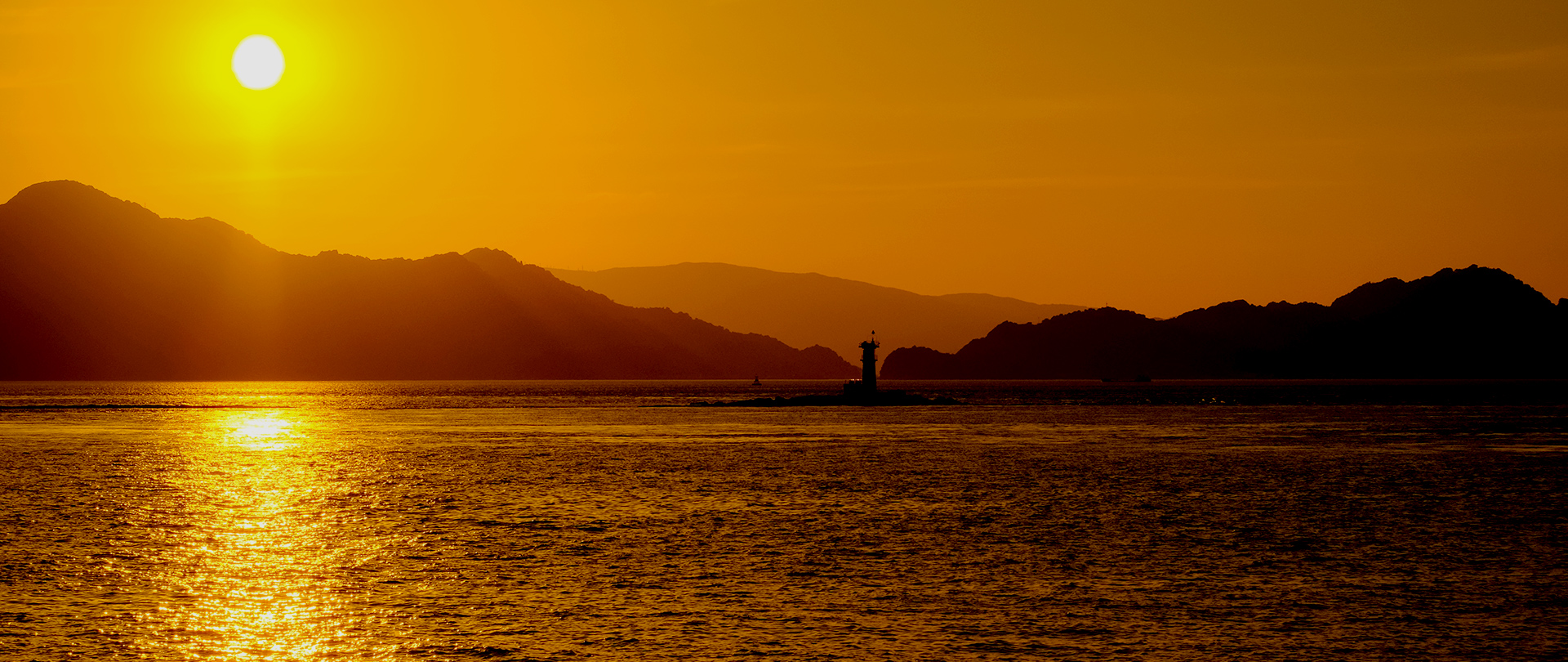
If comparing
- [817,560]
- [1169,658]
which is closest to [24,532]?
[817,560]

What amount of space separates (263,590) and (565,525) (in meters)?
11.2

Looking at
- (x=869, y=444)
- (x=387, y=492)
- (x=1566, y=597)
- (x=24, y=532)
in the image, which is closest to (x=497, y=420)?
(x=869, y=444)

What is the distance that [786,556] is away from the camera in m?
28.8

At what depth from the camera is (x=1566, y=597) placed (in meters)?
23.2

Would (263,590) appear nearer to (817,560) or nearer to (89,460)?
(817,560)

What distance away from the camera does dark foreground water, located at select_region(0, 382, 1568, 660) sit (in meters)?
20.0

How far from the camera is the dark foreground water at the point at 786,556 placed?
19953mm

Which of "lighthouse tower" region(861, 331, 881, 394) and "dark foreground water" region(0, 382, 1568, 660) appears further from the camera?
"lighthouse tower" region(861, 331, 881, 394)

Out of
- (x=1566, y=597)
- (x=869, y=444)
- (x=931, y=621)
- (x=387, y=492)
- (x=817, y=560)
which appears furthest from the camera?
(x=869, y=444)

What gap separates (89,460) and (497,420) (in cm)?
5629

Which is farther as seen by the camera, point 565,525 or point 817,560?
point 565,525

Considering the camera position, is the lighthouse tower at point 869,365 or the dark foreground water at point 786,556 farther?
the lighthouse tower at point 869,365

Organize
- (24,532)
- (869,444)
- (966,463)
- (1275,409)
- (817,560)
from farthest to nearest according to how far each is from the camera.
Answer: (1275,409)
(869,444)
(966,463)
(24,532)
(817,560)

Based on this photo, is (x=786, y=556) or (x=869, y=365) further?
(x=869, y=365)
